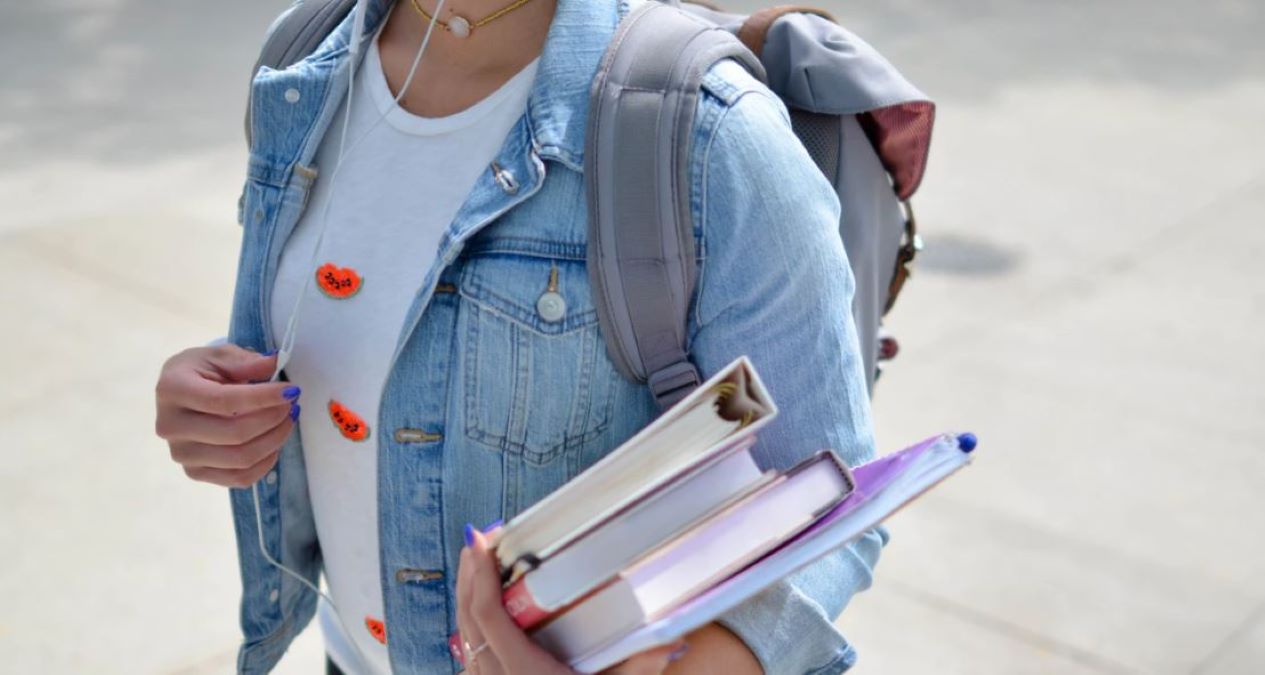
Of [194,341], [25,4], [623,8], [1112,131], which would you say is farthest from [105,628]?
[25,4]

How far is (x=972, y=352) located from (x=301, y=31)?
3.63 metres

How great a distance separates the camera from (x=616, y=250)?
1.32m

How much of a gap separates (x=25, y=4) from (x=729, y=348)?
8605 millimetres

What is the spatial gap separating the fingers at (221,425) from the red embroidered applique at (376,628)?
279mm

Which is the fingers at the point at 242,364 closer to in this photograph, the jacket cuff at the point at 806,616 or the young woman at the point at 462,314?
the young woman at the point at 462,314

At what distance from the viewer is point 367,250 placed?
58.4 inches

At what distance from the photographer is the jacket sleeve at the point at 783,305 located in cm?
128

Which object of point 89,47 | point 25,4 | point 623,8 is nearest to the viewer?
point 623,8

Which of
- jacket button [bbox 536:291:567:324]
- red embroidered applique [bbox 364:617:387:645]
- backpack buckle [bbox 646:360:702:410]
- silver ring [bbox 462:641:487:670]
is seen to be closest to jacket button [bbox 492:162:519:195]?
jacket button [bbox 536:291:567:324]

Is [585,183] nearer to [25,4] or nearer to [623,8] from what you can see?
[623,8]

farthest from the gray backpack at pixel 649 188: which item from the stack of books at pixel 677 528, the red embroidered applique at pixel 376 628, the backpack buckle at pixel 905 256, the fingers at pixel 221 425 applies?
the backpack buckle at pixel 905 256

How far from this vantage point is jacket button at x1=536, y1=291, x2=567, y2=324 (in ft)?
4.47

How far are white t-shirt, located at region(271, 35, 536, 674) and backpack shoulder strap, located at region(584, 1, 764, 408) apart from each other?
0.52 ft

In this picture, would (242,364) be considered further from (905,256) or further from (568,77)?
(905,256)
